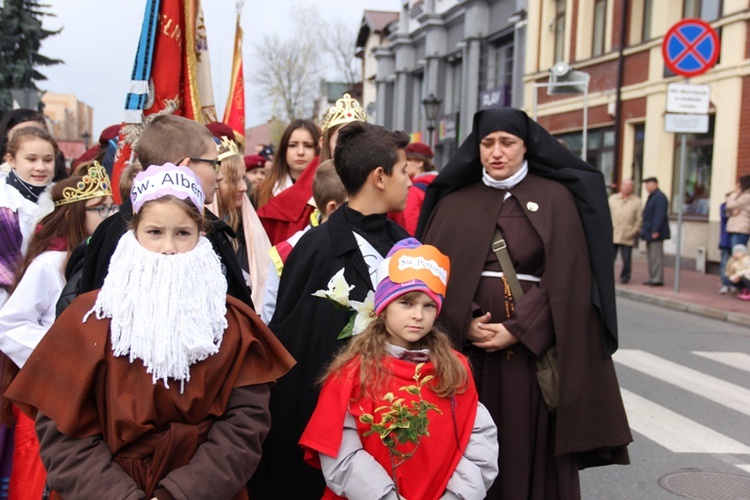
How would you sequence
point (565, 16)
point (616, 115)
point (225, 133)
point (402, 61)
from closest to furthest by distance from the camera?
point (225, 133) → point (616, 115) → point (565, 16) → point (402, 61)

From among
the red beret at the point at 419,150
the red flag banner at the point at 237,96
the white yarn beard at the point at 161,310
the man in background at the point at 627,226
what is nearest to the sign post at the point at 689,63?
the man in background at the point at 627,226

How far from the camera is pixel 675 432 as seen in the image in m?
6.36

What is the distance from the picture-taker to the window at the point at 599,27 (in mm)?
22453

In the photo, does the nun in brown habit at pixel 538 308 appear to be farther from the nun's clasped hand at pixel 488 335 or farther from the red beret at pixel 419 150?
the red beret at pixel 419 150

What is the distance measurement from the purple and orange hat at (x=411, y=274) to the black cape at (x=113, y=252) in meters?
0.52

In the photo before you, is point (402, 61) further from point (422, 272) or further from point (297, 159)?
point (422, 272)

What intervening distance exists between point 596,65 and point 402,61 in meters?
19.5

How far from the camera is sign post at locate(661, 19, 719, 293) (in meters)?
12.6

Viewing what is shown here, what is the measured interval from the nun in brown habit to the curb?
8.96 m

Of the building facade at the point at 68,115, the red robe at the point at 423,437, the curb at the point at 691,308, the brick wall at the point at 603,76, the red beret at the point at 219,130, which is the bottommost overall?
the curb at the point at 691,308

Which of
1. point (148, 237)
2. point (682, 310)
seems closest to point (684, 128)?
point (682, 310)

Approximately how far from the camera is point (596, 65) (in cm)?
2242

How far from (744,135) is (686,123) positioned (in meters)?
4.20

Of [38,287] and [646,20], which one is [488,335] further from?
[646,20]
